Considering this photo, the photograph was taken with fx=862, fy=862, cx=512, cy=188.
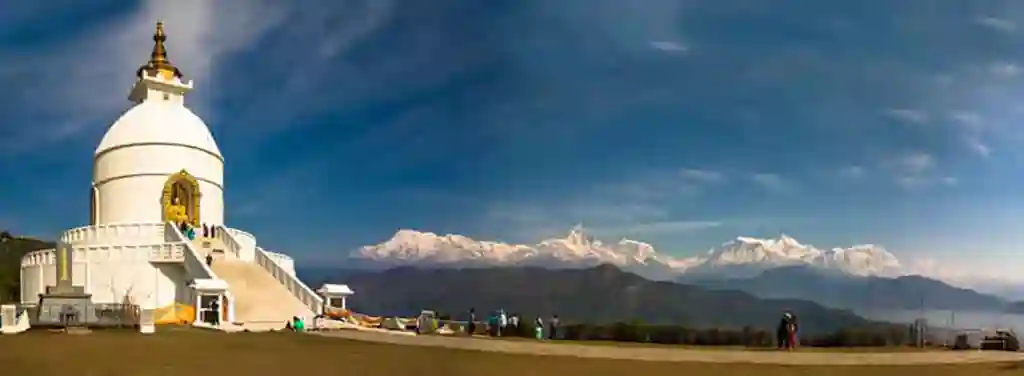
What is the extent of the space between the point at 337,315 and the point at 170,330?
457 cm

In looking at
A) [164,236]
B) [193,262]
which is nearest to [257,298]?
[193,262]

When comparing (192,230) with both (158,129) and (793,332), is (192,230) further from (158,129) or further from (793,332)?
(793,332)

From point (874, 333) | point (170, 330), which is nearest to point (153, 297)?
point (170, 330)

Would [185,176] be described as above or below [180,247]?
above

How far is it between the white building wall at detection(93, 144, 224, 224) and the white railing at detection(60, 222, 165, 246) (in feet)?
8.94

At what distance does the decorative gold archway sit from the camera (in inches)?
1072

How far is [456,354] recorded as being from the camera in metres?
10.7

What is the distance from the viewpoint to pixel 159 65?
3148 cm

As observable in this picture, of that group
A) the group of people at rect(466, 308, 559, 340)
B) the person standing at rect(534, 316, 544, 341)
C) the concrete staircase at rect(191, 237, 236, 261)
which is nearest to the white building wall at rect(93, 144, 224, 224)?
the concrete staircase at rect(191, 237, 236, 261)

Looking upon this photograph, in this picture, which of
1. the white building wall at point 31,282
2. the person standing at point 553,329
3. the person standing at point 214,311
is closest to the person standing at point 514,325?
the person standing at point 553,329

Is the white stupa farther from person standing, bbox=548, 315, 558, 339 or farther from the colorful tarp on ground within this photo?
person standing, bbox=548, 315, 558, 339

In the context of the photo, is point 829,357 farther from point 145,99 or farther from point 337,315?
point 145,99

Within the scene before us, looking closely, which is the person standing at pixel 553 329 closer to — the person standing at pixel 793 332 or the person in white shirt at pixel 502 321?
the person in white shirt at pixel 502 321

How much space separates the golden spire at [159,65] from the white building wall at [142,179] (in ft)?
13.8
